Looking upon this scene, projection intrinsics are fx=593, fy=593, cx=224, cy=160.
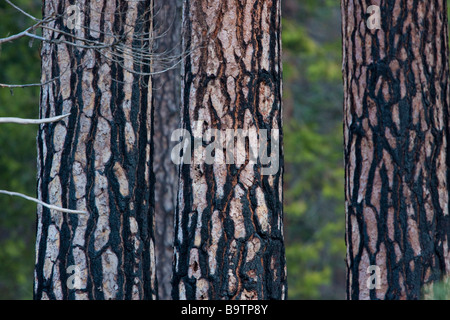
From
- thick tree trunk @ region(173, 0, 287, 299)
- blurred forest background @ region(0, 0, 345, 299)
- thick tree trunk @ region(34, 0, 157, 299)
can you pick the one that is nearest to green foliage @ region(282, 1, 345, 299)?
blurred forest background @ region(0, 0, 345, 299)

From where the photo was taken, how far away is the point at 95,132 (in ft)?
14.1

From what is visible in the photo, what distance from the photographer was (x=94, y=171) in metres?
4.28

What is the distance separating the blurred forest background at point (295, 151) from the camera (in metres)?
10.1

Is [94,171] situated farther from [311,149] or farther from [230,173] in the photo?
[311,149]

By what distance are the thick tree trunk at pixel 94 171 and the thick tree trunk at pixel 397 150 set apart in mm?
1699

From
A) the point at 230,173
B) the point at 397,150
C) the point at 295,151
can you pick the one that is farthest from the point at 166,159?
the point at 295,151

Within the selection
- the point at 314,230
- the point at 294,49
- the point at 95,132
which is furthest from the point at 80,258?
the point at 314,230

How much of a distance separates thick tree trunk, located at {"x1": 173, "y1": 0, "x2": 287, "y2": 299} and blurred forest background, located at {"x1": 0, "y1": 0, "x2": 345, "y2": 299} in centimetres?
464

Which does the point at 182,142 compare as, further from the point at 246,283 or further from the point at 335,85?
the point at 335,85

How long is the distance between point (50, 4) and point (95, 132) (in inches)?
43.2

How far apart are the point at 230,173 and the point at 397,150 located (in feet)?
4.66

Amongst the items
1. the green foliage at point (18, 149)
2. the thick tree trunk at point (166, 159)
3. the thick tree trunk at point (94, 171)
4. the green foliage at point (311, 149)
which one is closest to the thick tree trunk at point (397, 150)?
the thick tree trunk at point (94, 171)

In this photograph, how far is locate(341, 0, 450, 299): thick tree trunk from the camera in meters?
4.57

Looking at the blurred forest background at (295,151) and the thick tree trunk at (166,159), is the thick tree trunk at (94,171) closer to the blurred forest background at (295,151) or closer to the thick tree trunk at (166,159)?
the thick tree trunk at (166,159)
